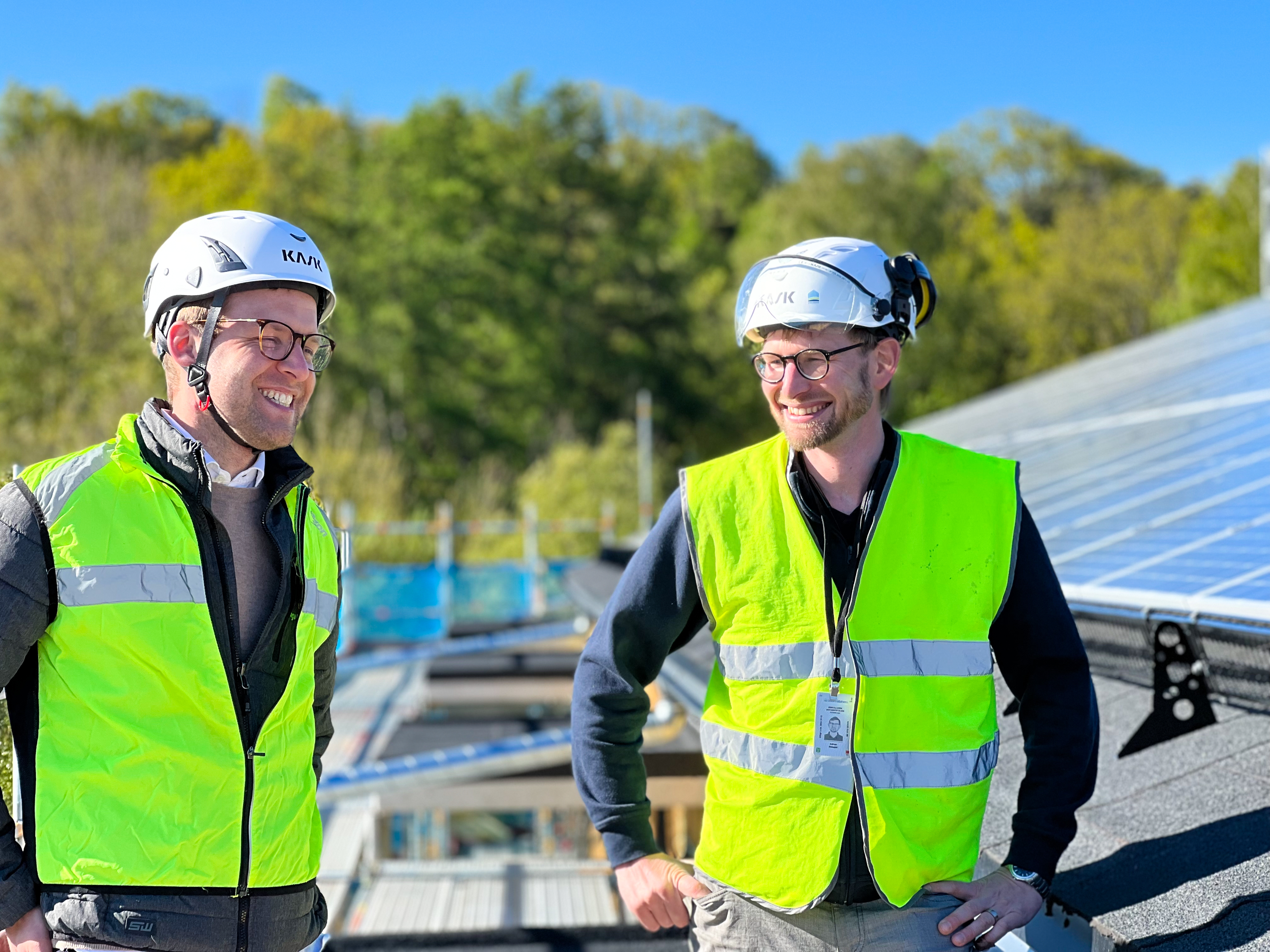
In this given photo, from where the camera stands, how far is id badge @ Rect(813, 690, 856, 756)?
2.33 m

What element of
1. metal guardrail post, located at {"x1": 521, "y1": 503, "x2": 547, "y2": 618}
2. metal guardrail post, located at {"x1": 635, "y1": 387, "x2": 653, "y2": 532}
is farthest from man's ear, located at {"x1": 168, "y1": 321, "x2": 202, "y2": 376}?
metal guardrail post, located at {"x1": 635, "y1": 387, "x2": 653, "y2": 532}

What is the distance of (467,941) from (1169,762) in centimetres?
257

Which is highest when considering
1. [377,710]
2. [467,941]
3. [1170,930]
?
[1170,930]

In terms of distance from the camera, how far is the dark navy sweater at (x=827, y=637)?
2367mm

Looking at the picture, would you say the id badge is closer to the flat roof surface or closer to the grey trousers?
the grey trousers

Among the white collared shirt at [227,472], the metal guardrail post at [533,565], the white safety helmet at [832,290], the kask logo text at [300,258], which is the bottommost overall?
the metal guardrail post at [533,565]

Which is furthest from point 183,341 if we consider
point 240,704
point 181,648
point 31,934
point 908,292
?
point 908,292

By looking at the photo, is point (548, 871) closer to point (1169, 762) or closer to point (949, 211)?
point (1169, 762)

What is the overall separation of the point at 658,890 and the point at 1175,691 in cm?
164

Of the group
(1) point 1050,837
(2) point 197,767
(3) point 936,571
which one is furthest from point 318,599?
(1) point 1050,837

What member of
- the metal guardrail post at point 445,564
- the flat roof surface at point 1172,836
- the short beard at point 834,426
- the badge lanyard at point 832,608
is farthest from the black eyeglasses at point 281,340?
the metal guardrail post at point 445,564

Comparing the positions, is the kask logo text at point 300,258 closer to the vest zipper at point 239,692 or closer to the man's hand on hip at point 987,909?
the vest zipper at point 239,692

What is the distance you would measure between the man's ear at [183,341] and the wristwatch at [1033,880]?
1.97m

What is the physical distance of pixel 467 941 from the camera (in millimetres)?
4426
